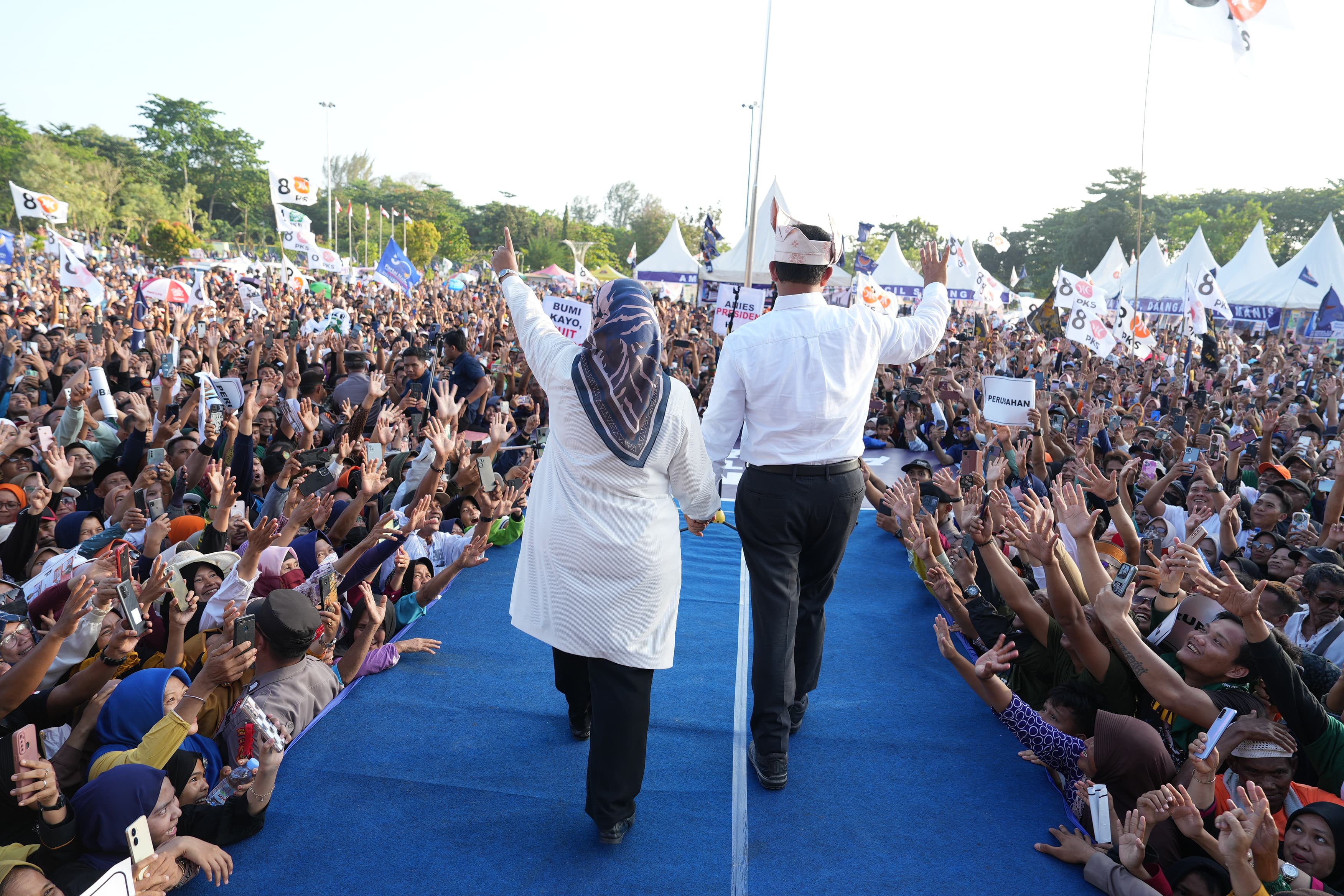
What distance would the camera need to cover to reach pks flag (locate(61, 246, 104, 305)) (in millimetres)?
12867

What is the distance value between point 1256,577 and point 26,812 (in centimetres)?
523

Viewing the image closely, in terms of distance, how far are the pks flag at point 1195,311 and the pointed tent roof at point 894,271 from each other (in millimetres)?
11752

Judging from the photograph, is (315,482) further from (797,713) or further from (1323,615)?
(1323,615)

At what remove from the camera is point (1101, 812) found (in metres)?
2.58

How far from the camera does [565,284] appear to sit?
37.4 m

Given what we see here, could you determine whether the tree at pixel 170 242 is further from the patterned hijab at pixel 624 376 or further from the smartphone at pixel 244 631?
the patterned hijab at pixel 624 376

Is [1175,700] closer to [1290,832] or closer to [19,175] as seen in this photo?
[1290,832]

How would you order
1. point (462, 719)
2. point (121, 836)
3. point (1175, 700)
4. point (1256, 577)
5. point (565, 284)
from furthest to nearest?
point (565, 284), point (1256, 577), point (462, 719), point (1175, 700), point (121, 836)

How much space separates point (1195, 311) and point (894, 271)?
1341 cm

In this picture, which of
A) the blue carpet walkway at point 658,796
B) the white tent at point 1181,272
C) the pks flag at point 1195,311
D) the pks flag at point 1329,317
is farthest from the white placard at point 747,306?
the white tent at point 1181,272

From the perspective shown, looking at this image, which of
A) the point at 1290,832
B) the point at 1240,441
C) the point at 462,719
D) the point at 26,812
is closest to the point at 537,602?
the point at 462,719

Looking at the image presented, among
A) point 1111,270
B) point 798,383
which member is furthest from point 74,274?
point 1111,270

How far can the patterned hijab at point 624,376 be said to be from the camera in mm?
2426

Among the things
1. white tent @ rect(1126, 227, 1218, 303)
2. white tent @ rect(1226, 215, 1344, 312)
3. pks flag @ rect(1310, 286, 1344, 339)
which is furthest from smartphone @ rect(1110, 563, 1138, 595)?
white tent @ rect(1226, 215, 1344, 312)
